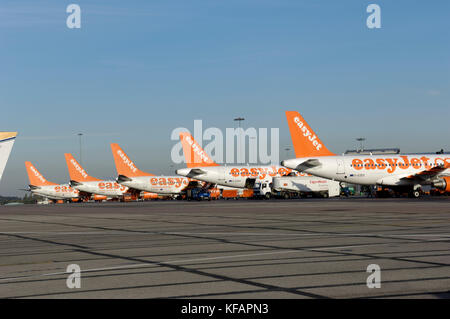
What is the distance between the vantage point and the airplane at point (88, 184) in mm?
106688

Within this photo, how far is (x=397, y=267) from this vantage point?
11.7 metres

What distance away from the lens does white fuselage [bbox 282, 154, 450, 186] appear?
5969 centimetres

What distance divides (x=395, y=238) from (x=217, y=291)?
380 inches

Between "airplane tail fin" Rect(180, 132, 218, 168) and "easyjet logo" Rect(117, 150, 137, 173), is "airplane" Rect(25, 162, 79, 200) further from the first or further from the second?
"airplane tail fin" Rect(180, 132, 218, 168)

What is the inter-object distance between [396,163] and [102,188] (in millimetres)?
61510

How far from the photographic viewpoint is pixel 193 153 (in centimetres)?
8319

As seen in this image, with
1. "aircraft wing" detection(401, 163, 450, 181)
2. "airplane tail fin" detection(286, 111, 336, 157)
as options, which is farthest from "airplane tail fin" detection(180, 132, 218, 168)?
"aircraft wing" detection(401, 163, 450, 181)

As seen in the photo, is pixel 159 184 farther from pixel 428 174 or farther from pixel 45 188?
pixel 428 174

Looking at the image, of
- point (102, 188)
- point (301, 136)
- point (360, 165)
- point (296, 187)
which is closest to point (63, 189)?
point (102, 188)

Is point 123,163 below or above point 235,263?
above

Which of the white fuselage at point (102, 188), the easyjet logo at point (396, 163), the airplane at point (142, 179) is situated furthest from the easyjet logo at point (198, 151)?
the white fuselage at point (102, 188)

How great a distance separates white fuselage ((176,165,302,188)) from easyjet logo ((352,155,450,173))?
83.2 feet
